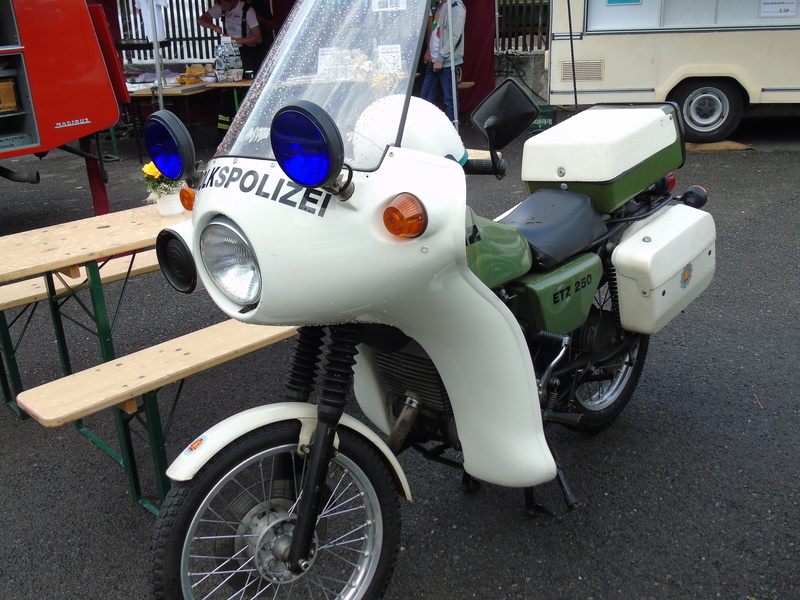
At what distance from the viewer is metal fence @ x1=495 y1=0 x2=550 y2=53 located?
12.0 m

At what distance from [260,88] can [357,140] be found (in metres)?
0.35

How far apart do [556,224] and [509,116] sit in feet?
2.22

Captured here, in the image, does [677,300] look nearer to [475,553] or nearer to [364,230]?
[475,553]

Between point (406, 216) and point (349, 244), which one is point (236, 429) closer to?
point (349, 244)

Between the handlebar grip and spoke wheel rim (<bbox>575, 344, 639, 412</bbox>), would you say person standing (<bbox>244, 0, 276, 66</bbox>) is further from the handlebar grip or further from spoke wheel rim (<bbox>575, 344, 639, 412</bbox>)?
the handlebar grip

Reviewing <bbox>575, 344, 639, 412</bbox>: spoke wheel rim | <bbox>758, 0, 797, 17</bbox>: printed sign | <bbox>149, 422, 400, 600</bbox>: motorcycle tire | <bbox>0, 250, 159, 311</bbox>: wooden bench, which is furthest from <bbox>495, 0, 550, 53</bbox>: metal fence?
<bbox>149, 422, 400, 600</bbox>: motorcycle tire

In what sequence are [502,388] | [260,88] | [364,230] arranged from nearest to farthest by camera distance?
[364,230], [260,88], [502,388]

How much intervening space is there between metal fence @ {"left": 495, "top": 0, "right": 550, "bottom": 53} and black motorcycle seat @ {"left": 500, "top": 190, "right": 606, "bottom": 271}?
9.87m

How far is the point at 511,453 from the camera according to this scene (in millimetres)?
2289

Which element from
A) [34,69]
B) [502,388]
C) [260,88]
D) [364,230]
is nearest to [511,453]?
[502,388]

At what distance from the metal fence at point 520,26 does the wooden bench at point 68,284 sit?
29.9 ft

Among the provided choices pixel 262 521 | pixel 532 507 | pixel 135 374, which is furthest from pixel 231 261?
pixel 532 507

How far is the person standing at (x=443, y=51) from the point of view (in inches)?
350

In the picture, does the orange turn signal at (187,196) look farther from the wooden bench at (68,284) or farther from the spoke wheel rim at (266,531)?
the wooden bench at (68,284)
